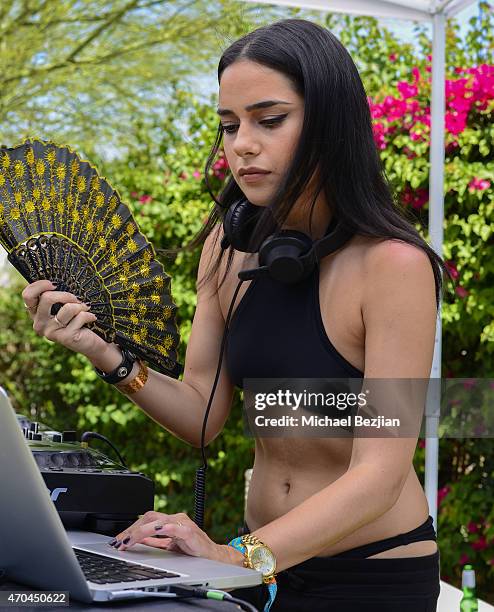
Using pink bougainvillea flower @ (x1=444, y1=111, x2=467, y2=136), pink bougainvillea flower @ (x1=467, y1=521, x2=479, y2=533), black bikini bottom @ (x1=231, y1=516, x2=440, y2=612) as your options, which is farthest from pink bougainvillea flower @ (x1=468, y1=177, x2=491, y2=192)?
black bikini bottom @ (x1=231, y1=516, x2=440, y2=612)

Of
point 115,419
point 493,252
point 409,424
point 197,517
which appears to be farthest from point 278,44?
point 115,419

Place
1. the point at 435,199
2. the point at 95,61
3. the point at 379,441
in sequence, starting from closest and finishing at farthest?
the point at 379,441
the point at 435,199
the point at 95,61

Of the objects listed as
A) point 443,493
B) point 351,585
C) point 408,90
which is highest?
point 408,90

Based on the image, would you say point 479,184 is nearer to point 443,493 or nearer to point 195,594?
point 443,493

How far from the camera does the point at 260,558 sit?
1439 mm

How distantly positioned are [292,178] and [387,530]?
65cm

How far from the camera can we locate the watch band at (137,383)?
6.22 ft

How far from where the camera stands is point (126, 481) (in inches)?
65.1

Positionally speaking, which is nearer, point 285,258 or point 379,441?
point 379,441

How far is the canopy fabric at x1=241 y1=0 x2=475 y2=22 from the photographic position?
4.17 metres

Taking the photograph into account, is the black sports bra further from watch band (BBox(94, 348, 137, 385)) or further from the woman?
watch band (BBox(94, 348, 137, 385))

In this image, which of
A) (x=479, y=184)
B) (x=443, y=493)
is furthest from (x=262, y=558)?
(x=443, y=493)

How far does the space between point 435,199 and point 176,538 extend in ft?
10.2
